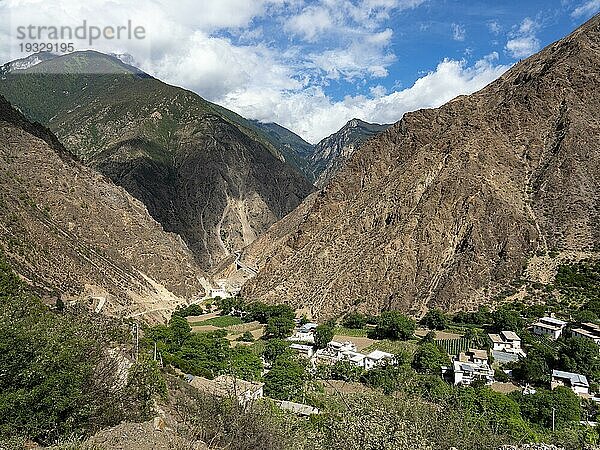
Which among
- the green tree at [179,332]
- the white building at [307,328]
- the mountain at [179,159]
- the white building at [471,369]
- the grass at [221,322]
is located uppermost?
the mountain at [179,159]

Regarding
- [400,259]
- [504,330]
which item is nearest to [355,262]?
[400,259]

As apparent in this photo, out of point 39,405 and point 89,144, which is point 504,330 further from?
point 89,144

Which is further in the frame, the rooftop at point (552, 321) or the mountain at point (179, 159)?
the mountain at point (179, 159)

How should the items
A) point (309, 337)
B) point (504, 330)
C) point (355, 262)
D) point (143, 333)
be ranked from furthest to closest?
point (355, 262) < point (309, 337) < point (504, 330) < point (143, 333)

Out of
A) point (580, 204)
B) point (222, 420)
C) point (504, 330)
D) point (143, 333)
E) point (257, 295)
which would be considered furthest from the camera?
point (257, 295)

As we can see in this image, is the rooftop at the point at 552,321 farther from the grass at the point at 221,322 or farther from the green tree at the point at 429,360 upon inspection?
the grass at the point at 221,322

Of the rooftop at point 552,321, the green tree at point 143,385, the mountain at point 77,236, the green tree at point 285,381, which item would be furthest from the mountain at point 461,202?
the green tree at point 143,385

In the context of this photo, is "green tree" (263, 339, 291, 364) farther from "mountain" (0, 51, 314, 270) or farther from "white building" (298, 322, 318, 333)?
"mountain" (0, 51, 314, 270)
